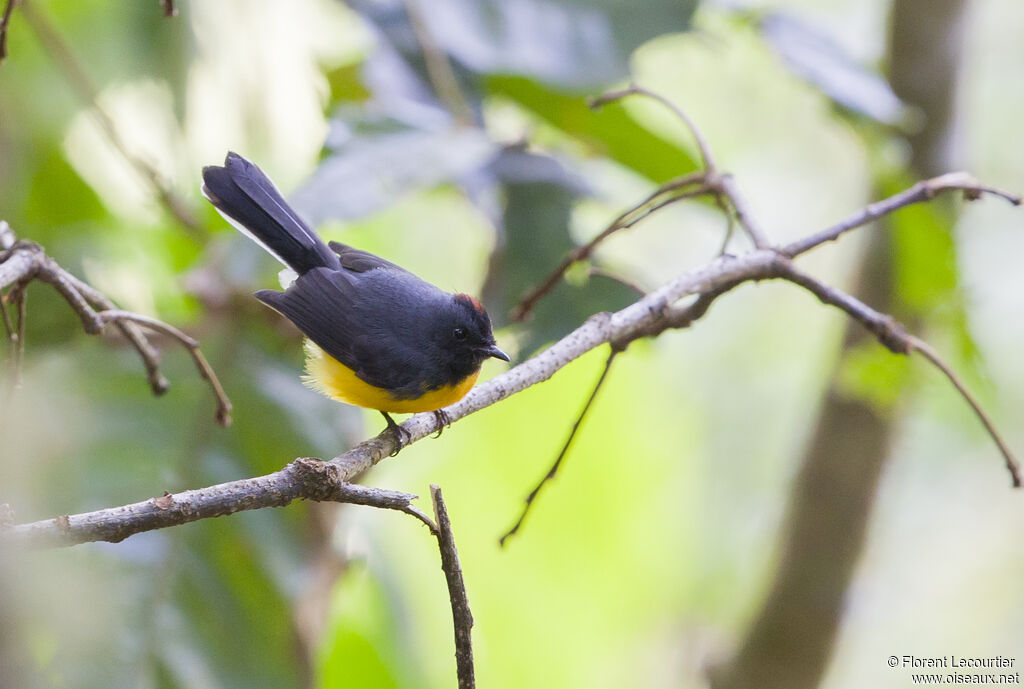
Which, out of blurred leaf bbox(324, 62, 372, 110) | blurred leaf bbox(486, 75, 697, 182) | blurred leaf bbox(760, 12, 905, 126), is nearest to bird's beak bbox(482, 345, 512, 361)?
blurred leaf bbox(486, 75, 697, 182)

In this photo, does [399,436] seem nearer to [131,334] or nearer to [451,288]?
[131,334]

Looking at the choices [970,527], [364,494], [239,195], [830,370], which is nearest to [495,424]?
[830,370]

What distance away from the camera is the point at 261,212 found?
209cm

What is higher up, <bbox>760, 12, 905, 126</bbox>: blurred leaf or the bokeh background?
<bbox>760, 12, 905, 126</bbox>: blurred leaf

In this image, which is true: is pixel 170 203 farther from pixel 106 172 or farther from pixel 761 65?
pixel 761 65

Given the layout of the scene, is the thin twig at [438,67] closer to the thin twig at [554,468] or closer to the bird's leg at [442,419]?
the bird's leg at [442,419]

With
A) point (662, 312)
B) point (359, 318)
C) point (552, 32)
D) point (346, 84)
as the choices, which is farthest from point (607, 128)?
point (662, 312)

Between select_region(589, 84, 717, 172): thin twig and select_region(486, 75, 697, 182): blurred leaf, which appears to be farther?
select_region(486, 75, 697, 182): blurred leaf

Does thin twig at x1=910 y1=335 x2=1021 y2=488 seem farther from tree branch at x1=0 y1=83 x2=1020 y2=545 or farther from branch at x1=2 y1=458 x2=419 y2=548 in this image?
branch at x1=2 y1=458 x2=419 y2=548

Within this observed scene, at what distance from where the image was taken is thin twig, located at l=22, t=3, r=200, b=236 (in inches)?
98.8

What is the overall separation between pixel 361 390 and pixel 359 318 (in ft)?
0.53

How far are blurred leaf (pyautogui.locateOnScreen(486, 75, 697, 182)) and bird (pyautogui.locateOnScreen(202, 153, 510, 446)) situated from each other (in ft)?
3.56

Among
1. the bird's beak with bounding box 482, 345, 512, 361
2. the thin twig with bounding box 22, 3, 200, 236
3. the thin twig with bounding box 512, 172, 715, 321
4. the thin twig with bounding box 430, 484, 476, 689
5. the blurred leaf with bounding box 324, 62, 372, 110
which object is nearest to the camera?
the thin twig with bounding box 430, 484, 476, 689

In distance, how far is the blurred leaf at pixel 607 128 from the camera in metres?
3.02
